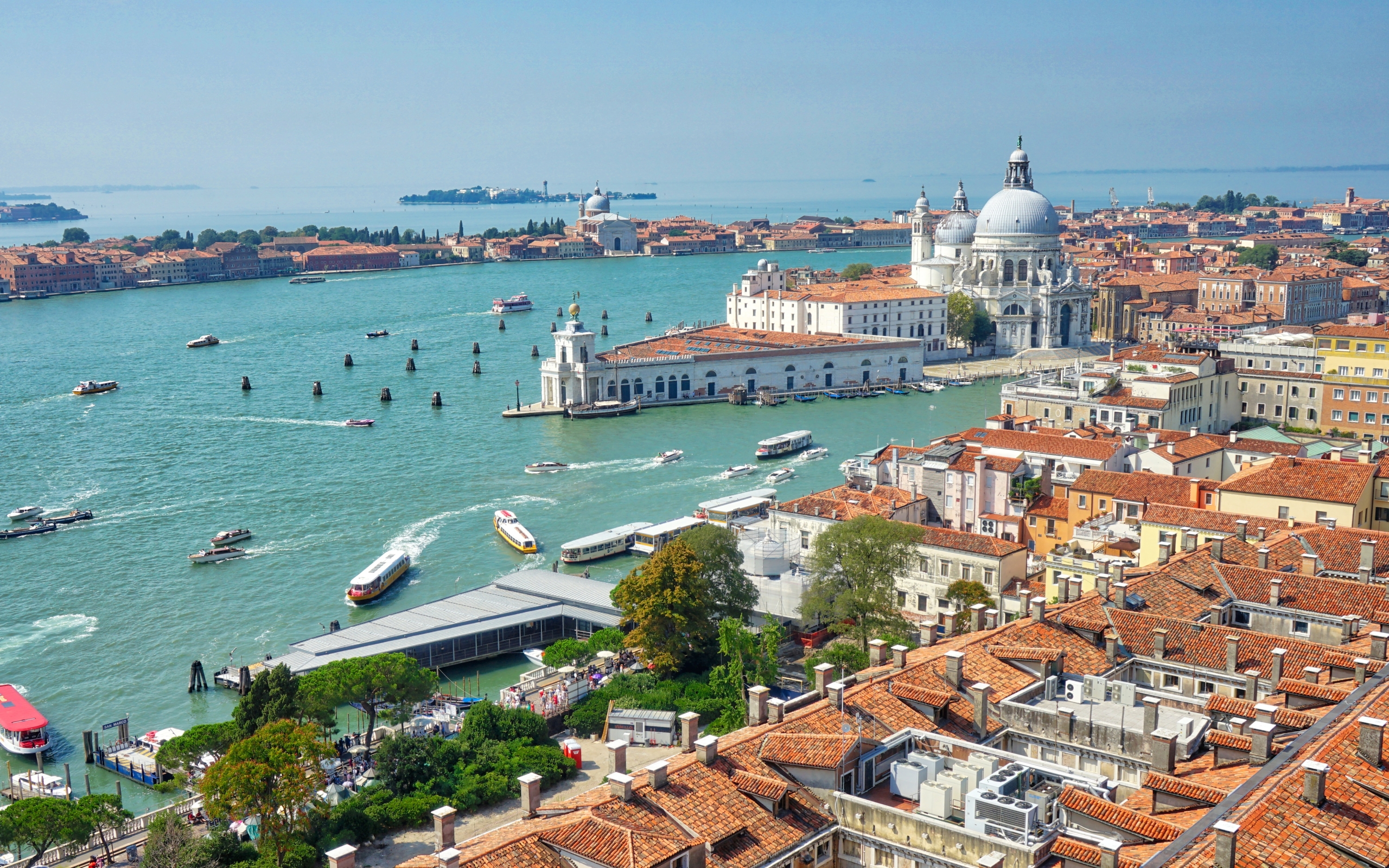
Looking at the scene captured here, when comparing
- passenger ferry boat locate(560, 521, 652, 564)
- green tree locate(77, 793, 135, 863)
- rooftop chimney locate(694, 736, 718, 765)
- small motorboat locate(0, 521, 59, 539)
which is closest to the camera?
rooftop chimney locate(694, 736, 718, 765)

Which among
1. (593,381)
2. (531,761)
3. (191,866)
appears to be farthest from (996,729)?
(593,381)

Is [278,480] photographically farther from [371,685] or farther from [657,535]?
[371,685]

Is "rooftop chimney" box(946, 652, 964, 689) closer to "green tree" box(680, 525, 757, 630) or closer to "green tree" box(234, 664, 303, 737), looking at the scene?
"green tree" box(234, 664, 303, 737)

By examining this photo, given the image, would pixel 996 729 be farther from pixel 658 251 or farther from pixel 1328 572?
pixel 658 251

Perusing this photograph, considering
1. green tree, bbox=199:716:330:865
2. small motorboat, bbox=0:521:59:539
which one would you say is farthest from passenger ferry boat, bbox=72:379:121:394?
green tree, bbox=199:716:330:865

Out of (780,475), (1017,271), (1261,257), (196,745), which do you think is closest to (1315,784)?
(196,745)

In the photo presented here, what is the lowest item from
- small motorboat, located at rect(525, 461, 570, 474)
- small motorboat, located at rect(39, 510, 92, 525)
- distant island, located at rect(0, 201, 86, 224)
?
small motorboat, located at rect(39, 510, 92, 525)
